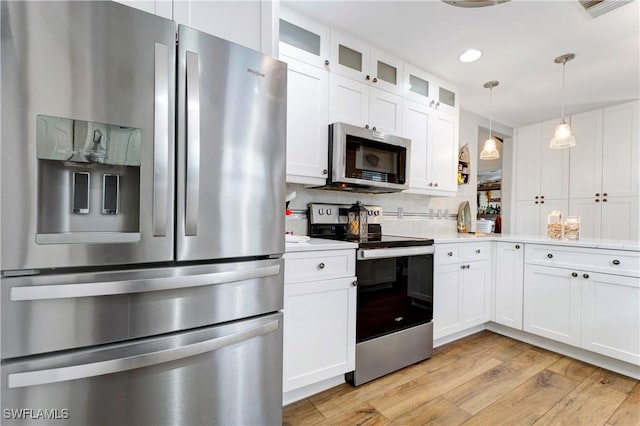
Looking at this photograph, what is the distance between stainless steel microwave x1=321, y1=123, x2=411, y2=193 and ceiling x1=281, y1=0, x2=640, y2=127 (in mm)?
718

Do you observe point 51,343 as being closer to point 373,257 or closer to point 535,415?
point 373,257

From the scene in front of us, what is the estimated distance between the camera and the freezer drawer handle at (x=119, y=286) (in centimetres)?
77

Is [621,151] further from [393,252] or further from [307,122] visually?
[307,122]

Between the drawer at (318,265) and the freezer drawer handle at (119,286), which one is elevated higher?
the freezer drawer handle at (119,286)

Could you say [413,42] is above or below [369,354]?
above

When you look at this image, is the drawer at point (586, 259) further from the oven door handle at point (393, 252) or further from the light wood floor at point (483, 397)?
the oven door handle at point (393, 252)

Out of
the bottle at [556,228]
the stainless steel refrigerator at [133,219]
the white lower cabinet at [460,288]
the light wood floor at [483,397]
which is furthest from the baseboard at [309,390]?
the bottle at [556,228]

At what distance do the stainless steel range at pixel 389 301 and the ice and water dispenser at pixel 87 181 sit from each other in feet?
4.12

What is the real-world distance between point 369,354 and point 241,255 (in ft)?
4.09

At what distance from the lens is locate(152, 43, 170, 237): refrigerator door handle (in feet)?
3.04

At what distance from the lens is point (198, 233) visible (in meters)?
0.99

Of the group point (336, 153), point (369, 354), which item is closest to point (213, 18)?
point (336, 153)

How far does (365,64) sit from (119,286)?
2.17 meters

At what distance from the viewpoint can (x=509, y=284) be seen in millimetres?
2643
